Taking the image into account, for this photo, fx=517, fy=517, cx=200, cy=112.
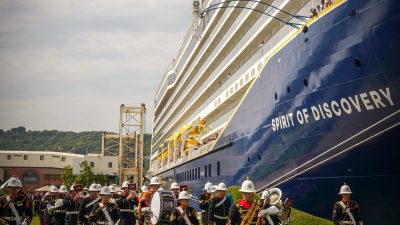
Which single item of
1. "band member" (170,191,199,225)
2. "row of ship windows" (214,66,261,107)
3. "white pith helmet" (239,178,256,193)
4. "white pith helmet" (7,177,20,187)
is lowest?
"band member" (170,191,199,225)

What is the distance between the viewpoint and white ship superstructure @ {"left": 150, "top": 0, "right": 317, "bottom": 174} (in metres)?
18.9

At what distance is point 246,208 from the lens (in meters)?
9.10

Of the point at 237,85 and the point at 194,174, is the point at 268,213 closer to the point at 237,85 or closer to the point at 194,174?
the point at 237,85

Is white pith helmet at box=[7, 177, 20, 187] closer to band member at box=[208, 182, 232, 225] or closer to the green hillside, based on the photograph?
band member at box=[208, 182, 232, 225]

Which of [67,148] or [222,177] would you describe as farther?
[67,148]

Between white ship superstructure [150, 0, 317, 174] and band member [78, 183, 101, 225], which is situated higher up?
white ship superstructure [150, 0, 317, 174]

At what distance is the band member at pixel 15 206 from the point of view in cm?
1158

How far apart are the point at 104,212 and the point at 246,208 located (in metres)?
3.66

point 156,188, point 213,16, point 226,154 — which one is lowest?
point 156,188

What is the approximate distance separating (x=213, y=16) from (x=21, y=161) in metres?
73.8

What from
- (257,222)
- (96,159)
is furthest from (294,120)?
(96,159)

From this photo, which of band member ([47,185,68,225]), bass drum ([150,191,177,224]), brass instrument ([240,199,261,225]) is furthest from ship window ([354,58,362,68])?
band member ([47,185,68,225])

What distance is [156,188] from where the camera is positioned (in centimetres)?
1480

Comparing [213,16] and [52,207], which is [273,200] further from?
[213,16]
